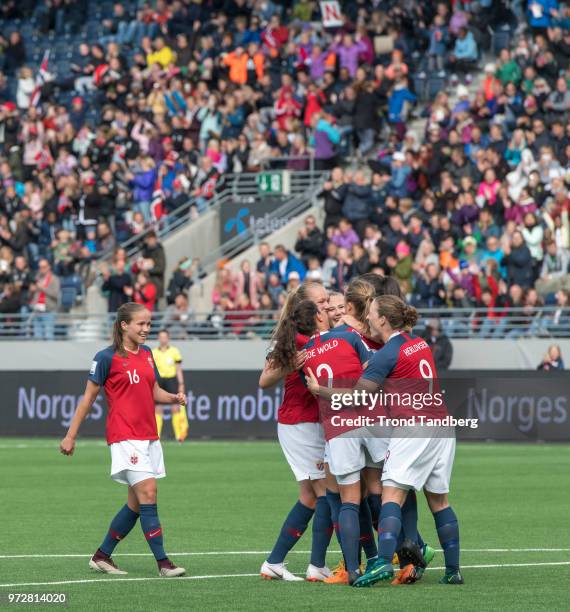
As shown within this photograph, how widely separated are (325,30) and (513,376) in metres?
13.6

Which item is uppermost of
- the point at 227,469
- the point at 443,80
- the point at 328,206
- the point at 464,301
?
the point at 443,80

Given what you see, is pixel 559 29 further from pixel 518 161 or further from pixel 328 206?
pixel 328 206

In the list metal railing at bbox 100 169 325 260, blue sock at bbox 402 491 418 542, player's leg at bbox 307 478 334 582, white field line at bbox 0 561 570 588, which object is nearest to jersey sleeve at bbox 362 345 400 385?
blue sock at bbox 402 491 418 542

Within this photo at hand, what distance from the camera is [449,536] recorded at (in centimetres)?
1034

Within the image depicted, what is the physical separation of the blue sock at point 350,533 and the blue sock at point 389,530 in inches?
9.7

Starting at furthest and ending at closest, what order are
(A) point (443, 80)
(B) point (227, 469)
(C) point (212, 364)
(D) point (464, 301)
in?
(A) point (443, 80) → (C) point (212, 364) → (D) point (464, 301) → (B) point (227, 469)

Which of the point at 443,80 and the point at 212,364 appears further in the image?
the point at 443,80

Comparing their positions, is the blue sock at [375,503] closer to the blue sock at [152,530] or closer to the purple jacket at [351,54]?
the blue sock at [152,530]

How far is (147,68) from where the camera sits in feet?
129

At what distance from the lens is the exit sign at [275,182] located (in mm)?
34406

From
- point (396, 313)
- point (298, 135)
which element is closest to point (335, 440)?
point (396, 313)

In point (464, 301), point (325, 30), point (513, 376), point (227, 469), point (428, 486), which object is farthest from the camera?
point (325, 30)

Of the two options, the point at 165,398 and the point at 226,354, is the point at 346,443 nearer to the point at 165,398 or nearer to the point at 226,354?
the point at 165,398

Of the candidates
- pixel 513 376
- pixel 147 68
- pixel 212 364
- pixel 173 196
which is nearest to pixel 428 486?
pixel 513 376
